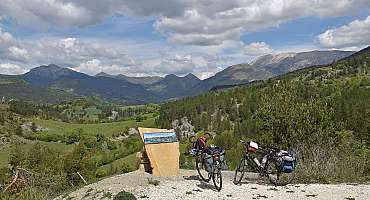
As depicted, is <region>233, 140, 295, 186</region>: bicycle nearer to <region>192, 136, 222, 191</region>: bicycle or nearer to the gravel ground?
the gravel ground

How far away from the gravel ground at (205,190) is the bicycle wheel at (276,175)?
12.6 inches

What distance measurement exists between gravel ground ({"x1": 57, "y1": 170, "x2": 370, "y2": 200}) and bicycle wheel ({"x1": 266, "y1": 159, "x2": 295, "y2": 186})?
12.6 inches

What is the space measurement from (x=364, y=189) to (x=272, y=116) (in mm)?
5632

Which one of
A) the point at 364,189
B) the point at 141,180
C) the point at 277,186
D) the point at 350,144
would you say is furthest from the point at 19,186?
the point at 350,144

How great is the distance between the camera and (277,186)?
582 inches

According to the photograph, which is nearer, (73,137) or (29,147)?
(29,147)

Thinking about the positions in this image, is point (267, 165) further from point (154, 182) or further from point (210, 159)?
point (154, 182)

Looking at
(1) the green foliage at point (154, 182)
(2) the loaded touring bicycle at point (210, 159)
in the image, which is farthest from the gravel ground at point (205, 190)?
(2) the loaded touring bicycle at point (210, 159)

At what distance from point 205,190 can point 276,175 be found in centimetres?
354

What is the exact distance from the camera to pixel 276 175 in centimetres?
1603

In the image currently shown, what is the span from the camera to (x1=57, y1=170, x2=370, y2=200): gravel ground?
13109mm

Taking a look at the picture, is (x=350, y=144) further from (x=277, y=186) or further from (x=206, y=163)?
(x=206, y=163)

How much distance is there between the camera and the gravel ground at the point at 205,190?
13.1m

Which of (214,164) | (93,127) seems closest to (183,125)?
(93,127)
